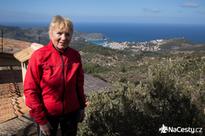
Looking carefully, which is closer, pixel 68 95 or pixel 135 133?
pixel 68 95

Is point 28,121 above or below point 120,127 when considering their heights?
above

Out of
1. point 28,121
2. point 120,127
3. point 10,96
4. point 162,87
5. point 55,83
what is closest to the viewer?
point 55,83

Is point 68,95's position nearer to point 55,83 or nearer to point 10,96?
point 55,83

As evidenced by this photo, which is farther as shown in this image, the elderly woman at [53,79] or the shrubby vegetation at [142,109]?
the shrubby vegetation at [142,109]

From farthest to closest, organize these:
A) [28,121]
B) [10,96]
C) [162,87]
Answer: [162,87], [10,96], [28,121]

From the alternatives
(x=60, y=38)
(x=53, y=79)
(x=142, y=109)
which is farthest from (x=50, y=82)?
(x=142, y=109)

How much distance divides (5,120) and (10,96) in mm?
1217

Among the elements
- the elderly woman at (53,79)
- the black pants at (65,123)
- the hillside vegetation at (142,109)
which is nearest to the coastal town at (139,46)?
the hillside vegetation at (142,109)

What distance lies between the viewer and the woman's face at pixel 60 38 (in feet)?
9.29

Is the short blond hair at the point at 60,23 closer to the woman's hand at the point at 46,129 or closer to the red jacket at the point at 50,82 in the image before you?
the red jacket at the point at 50,82

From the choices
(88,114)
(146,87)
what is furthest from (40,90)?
(146,87)

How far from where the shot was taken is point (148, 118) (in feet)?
16.0

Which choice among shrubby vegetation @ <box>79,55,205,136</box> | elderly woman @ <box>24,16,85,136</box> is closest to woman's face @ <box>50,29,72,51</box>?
elderly woman @ <box>24,16,85,136</box>

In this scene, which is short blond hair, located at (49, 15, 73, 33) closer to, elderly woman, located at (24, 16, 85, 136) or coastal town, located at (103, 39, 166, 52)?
elderly woman, located at (24, 16, 85, 136)
